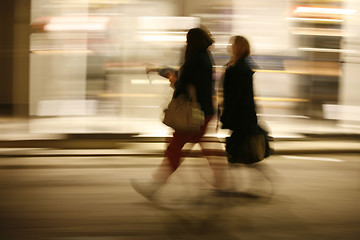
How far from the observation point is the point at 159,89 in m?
8.86

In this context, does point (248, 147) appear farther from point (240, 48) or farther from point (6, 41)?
point (6, 41)

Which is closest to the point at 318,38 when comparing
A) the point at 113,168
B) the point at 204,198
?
the point at 113,168

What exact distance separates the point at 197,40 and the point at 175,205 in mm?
1508

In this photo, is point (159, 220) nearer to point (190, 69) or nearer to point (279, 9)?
point (190, 69)

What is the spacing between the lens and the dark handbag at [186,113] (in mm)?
4410

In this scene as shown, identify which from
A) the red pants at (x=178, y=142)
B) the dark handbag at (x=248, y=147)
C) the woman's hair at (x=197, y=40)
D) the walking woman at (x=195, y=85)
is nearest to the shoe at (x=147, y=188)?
the walking woman at (x=195, y=85)

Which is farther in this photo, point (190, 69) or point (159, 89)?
point (159, 89)

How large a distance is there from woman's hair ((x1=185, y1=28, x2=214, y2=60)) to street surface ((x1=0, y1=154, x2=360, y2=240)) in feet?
4.18

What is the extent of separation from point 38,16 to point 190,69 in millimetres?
Result: 4657

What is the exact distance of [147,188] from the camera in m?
5.05

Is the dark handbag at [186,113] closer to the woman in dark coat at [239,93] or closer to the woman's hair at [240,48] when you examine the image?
the woman in dark coat at [239,93]

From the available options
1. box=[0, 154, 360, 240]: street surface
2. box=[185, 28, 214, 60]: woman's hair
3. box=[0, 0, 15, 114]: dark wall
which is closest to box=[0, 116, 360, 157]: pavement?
box=[0, 154, 360, 240]: street surface

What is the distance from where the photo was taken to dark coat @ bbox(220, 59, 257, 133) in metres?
4.64

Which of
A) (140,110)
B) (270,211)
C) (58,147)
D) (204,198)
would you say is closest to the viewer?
(270,211)
